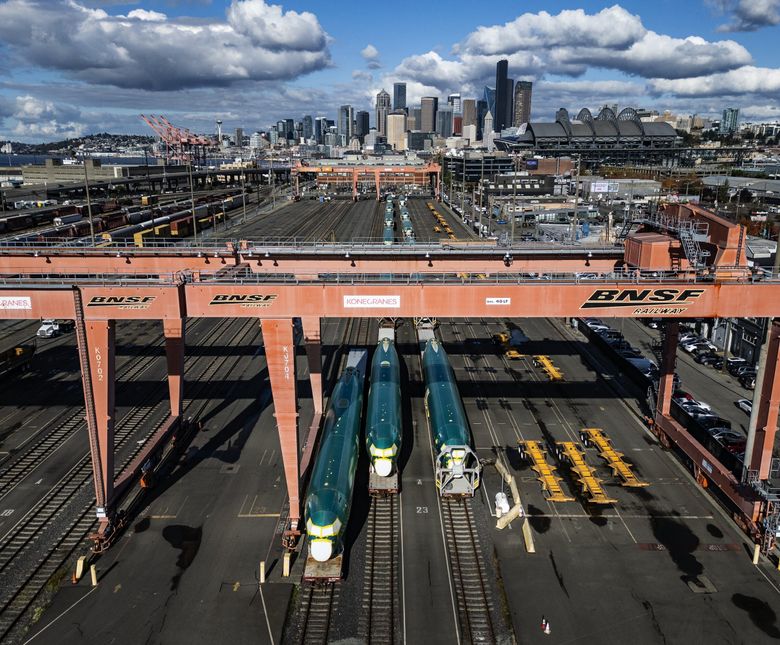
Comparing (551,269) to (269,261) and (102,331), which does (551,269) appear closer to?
(269,261)

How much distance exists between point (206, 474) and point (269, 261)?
16.6 metres

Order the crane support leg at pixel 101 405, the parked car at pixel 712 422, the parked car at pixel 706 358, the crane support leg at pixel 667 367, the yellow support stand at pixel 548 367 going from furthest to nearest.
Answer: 1. the parked car at pixel 706 358
2. the yellow support stand at pixel 548 367
3. the parked car at pixel 712 422
4. the crane support leg at pixel 667 367
5. the crane support leg at pixel 101 405

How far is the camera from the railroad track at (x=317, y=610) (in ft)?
80.0

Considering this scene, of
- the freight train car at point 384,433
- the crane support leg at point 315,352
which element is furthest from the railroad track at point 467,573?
the crane support leg at point 315,352

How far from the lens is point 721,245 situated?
32031 millimetres

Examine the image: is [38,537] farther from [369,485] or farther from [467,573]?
[467,573]

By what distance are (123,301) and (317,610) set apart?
18.4 m

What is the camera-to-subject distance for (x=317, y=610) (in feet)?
84.8

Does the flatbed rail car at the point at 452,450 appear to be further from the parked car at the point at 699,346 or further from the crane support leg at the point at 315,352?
the parked car at the point at 699,346

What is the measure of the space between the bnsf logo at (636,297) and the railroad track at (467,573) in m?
14.1

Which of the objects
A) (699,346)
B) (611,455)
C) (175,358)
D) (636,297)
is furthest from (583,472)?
(699,346)

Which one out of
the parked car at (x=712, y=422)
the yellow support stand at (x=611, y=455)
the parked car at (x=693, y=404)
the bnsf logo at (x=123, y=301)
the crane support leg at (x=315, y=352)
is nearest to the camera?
the bnsf logo at (x=123, y=301)

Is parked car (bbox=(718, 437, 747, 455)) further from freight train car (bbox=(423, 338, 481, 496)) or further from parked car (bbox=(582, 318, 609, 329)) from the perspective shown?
parked car (bbox=(582, 318, 609, 329))

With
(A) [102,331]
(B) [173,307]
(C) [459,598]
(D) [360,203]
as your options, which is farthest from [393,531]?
(D) [360,203]
